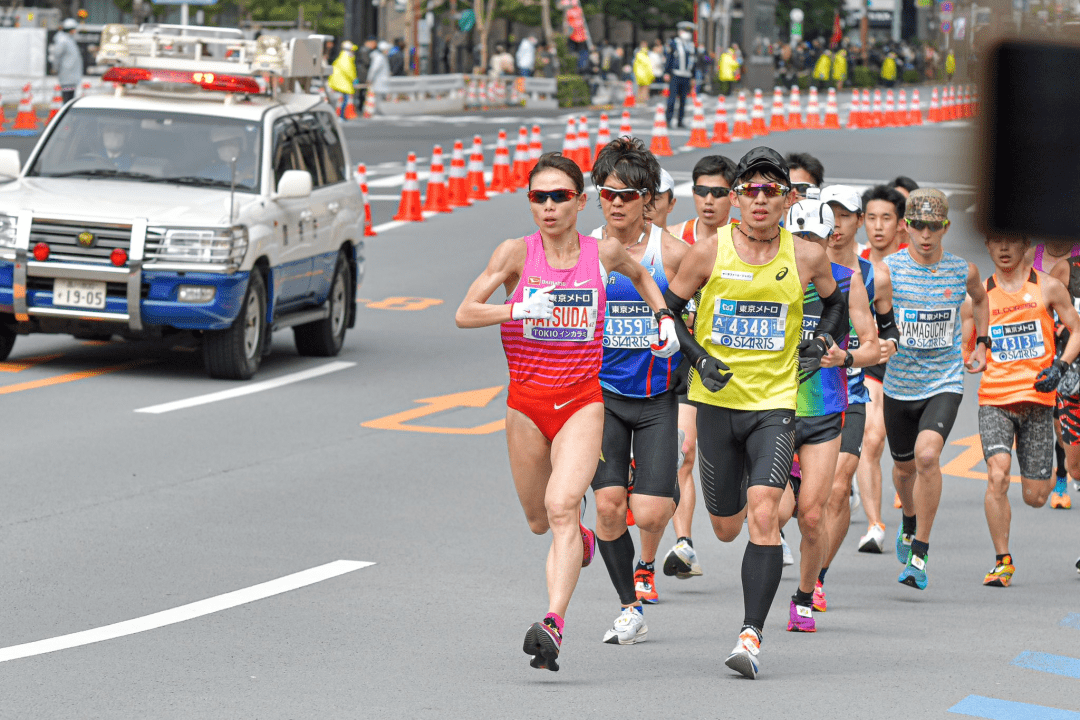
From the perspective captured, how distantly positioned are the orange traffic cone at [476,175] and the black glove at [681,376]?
62.3ft

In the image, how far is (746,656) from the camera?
19.7ft

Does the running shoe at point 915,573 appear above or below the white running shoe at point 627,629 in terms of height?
below

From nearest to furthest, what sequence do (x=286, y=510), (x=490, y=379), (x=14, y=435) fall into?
(x=286, y=510) < (x=14, y=435) < (x=490, y=379)

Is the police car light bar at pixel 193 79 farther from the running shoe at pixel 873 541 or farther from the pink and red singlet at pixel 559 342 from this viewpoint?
the pink and red singlet at pixel 559 342

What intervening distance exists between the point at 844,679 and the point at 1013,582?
247cm

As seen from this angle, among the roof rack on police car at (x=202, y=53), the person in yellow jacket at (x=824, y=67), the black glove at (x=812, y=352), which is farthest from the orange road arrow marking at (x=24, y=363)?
the person in yellow jacket at (x=824, y=67)

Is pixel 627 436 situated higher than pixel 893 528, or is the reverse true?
pixel 627 436

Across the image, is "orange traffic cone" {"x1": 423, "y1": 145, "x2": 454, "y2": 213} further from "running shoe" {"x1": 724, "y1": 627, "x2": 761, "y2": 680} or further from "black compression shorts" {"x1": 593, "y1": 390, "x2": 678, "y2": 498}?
"running shoe" {"x1": 724, "y1": 627, "x2": 761, "y2": 680}

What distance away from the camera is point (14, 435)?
1082cm

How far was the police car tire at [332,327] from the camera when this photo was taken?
14430 mm

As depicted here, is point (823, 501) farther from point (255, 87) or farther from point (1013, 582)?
point (255, 87)

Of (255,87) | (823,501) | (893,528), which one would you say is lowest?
(893,528)

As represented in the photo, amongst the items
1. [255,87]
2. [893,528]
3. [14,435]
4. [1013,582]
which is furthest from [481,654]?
[255,87]

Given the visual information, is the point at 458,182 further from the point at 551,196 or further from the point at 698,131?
the point at 551,196
